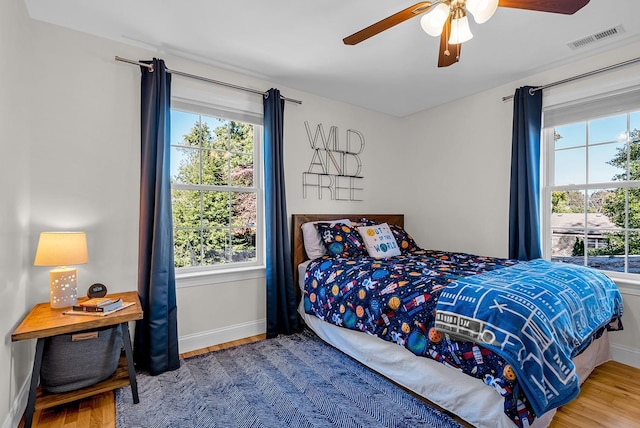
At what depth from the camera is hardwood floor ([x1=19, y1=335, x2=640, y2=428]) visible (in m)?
1.81

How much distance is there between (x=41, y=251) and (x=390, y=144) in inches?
144

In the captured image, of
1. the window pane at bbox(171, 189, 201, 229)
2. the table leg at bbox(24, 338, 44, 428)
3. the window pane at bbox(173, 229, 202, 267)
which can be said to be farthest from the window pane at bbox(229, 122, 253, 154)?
the table leg at bbox(24, 338, 44, 428)

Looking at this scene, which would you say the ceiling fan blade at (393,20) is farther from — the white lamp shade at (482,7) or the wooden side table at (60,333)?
the wooden side table at (60,333)

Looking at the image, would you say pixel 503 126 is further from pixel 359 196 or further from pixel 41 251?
pixel 41 251

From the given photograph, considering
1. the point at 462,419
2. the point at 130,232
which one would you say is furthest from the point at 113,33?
the point at 462,419

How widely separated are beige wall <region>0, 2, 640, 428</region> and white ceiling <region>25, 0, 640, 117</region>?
0.53 ft

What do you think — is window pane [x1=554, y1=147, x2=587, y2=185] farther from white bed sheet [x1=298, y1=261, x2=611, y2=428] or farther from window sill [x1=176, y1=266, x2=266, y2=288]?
window sill [x1=176, y1=266, x2=266, y2=288]

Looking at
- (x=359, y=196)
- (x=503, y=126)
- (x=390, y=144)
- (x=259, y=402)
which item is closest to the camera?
(x=259, y=402)

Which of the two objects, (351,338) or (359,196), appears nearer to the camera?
(351,338)

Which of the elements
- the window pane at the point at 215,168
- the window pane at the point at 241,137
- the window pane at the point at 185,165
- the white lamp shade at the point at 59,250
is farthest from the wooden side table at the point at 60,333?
the window pane at the point at 241,137

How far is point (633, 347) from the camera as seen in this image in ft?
8.27

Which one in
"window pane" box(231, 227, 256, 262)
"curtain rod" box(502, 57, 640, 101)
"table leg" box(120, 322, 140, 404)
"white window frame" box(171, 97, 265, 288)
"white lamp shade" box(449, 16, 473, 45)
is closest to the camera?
"white lamp shade" box(449, 16, 473, 45)

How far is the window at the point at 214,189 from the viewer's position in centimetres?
283

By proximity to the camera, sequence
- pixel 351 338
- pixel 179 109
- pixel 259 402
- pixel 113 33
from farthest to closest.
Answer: pixel 179 109, pixel 351 338, pixel 113 33, pixel 259 402
